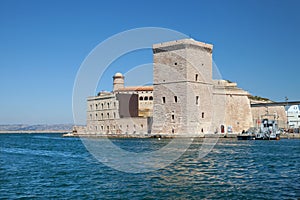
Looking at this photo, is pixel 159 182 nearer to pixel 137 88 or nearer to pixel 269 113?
pixel 269 113

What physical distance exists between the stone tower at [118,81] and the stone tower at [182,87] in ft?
44.5

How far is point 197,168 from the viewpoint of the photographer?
382 inches

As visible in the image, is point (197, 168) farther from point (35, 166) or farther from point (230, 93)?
point (230, 93)

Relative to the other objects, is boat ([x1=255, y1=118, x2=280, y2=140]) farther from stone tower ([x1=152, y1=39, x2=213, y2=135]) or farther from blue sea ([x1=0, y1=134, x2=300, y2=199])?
blue sea ([x1=0, y1=134, x2=300, y2=199])

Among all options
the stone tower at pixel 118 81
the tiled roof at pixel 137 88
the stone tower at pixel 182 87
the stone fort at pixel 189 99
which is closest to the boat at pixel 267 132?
the stone fort at pixel 189 99

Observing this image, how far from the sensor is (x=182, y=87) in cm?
2647

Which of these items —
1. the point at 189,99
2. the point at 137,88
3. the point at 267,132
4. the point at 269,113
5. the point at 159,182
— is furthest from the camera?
the point at 137,88

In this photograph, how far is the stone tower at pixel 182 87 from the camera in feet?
86.5

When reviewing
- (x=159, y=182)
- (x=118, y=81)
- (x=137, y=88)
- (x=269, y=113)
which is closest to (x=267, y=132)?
(x=269, y=113)

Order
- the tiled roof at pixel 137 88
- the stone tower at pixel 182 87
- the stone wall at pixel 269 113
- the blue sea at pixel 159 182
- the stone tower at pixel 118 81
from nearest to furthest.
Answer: the blue sea at pixel 159 182, the stone tower at pixel 182 87, the stone wall at pixel 269 113, the tiled roof at pixel 137 88, the stone tower at pixel 118 81

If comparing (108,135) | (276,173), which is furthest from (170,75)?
(276,173)

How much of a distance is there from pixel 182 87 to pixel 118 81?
16.1 m

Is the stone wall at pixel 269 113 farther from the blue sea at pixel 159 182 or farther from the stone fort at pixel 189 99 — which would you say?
the blue sea at pixel 159 182

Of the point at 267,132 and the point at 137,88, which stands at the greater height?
the point at 137,88
